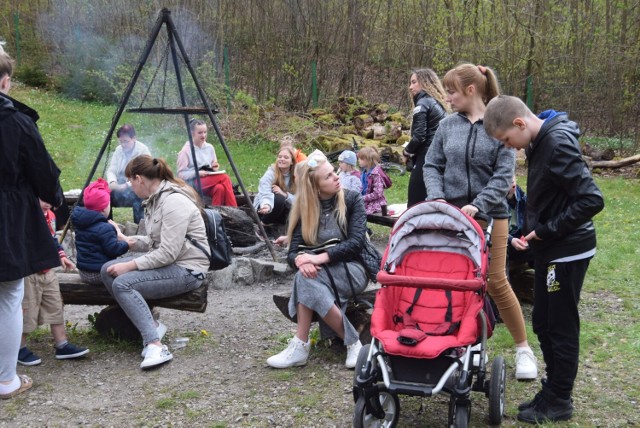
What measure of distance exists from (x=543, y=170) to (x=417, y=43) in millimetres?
14737

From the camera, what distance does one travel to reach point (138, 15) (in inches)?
668

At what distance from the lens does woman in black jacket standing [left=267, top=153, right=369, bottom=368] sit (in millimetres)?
4461

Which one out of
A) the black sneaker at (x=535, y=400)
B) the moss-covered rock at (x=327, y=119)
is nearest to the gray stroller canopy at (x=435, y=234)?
the black sneaker at (x=535, y=400)

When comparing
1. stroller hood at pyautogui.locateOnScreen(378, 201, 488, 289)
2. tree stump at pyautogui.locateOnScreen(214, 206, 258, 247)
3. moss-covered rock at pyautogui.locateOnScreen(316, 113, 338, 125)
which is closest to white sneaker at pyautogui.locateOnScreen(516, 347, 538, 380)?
stroller hood at pyautogui.locateOnScreen(378, 201, 488, 289)

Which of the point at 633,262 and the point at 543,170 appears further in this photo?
the point at 633,262

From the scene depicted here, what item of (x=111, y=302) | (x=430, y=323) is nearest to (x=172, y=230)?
(x=111, y=302)

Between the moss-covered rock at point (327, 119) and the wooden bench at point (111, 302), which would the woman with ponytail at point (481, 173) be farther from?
the moss-covered rock at point (327, 119)

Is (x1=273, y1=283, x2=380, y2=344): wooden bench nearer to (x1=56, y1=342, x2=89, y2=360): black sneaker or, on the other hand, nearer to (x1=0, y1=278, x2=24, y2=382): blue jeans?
(x1=56, y1=342, x2=89, y2=360): black sneaker

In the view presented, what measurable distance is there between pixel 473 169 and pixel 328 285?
1.15 metres

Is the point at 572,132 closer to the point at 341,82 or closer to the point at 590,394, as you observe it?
the point at 590,394

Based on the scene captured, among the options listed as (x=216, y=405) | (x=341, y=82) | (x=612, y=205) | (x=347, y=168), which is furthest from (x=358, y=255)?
(x=341, y=82)

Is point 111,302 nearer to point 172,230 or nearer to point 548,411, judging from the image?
point 172,230

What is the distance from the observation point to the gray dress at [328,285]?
4.41 metres

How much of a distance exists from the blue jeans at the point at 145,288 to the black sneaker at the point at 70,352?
43 centimetres
